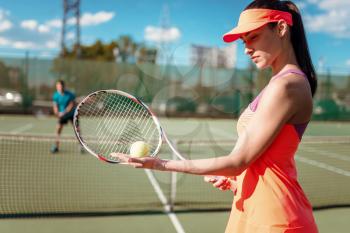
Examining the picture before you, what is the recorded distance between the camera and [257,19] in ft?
3.93

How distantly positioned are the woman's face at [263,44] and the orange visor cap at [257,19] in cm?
2

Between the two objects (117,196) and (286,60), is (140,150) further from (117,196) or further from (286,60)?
(117,196)

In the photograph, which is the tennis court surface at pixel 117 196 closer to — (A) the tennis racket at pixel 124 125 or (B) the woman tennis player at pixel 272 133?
(A) the tennis racket at pixel 124 125

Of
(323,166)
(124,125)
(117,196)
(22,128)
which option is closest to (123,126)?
(124,125)

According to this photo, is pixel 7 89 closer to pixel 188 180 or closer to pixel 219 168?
pixel 188 180

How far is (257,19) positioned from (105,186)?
168 inches

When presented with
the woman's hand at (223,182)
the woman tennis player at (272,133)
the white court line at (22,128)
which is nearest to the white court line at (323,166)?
the woman's hand at (223,182)

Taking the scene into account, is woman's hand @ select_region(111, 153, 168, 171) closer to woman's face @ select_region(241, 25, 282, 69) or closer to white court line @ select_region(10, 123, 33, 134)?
woman's face @ select_region(241, 25, 282, 69)

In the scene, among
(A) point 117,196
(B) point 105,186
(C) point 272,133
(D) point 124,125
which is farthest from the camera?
(B) point 105,186

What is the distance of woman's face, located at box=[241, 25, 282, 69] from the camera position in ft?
3.97

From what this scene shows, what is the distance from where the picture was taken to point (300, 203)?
1.25 meters

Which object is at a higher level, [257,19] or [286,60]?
[257,19]

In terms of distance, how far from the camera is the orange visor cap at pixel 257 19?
119 cm

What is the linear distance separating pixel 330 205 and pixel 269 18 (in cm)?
389
